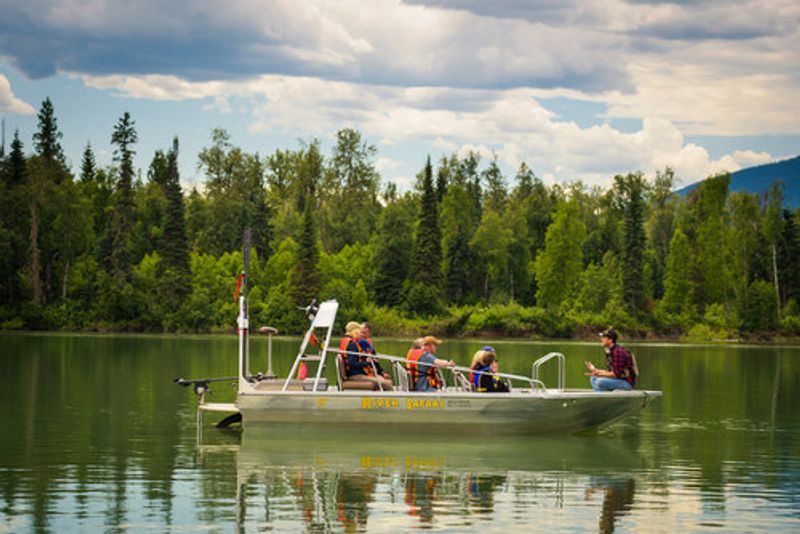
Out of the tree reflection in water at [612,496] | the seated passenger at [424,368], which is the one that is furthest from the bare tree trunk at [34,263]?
the tree reflection in water at [612,496]

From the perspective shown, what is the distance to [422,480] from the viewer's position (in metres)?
20.3

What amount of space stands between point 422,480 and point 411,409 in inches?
162

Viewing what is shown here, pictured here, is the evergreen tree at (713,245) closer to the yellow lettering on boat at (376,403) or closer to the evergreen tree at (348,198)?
the evergreen tree at (348,198)

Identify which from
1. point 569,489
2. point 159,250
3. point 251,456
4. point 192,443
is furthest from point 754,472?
point 159,250

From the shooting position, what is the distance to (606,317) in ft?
367

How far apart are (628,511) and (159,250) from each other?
3984 inches

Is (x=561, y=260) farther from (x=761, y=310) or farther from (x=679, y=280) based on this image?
(x=761, y=310)

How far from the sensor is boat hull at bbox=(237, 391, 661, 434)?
24.3 metres

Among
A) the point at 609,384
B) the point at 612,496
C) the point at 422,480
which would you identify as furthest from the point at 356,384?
the point at 612,496

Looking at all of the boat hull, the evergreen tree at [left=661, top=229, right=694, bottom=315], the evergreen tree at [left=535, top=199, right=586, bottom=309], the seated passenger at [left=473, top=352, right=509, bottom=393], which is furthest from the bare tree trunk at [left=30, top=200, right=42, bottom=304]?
the seated passenger at [left=473, top=352, right=509, bottom=393]

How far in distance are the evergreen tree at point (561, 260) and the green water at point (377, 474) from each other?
83.9 meters

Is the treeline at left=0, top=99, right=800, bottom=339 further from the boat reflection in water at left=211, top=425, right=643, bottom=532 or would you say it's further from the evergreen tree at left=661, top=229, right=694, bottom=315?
the boat reflection in water at left=211, top=425, right=643, bottom=532

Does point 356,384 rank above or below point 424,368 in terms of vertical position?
below

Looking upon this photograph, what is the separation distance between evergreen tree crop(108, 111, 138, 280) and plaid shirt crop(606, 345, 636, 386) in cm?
8553
